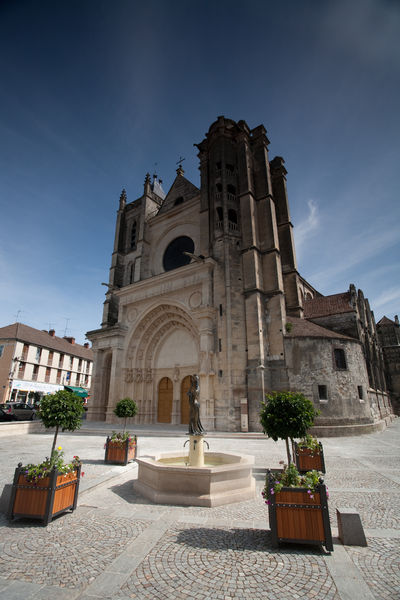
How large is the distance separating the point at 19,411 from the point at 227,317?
15886 millimetres

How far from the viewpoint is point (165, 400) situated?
21.3 m

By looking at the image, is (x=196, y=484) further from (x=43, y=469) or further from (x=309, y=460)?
(x=309, y=460)

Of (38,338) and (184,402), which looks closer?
(184,402)

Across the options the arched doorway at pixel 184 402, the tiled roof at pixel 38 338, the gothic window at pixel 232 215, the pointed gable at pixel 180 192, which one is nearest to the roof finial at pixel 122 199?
the pointed gable at pixel 180 192

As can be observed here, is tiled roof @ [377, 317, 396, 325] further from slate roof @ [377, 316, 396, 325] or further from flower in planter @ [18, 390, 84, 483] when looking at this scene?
flower in planter @ [18, 390, 84, 483]

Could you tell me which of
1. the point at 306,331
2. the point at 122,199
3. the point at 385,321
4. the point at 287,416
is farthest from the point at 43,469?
the point at 385,321

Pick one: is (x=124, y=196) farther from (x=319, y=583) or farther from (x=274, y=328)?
(x=319, y=583)

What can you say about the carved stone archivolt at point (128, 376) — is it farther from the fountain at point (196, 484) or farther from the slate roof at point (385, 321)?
the slate roof at point (385, 321)

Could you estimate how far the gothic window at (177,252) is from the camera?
23.8 meters

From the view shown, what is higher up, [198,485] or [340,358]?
[340,358]

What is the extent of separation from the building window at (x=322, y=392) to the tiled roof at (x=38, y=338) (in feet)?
91.8

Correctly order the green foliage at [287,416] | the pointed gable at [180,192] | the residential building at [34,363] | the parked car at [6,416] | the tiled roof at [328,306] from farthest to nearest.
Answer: the residential building at [34,363] → the pointed gable at [180,192] → the tiled roof at [328,306] → the parked car at [6,416] → the green foliage at [287,416]

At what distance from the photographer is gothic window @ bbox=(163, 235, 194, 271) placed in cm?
2383

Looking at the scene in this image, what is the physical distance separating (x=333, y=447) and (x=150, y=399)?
43.9ft
